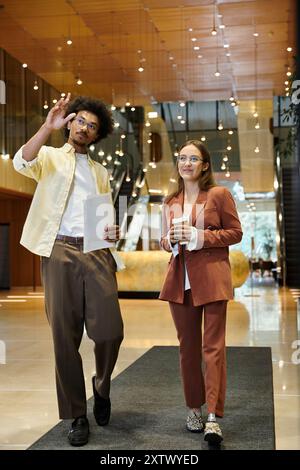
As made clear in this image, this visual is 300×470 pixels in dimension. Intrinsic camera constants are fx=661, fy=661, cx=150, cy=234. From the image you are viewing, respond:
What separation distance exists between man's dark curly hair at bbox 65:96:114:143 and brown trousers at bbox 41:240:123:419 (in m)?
0.65

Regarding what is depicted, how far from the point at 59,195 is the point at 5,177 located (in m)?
12.0

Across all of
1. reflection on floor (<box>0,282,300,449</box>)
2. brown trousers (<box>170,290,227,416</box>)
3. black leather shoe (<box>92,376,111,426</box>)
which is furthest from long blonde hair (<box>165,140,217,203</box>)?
reflection on floor (<box>0,282,300,449</box>)

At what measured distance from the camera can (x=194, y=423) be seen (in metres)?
3.30

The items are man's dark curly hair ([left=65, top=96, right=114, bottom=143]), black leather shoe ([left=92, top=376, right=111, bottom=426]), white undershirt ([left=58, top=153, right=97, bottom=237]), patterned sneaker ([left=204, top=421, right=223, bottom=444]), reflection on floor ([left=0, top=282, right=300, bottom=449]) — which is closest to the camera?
patterned sneaker ([left=204, top=421, right=223, bottom=444])

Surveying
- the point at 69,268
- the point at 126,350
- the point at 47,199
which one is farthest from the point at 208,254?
the point at 126,350

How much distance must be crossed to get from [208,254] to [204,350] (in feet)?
1.52

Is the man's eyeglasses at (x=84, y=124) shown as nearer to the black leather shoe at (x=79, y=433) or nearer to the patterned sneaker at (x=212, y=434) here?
the black leather shoe at (x=79, y=433)

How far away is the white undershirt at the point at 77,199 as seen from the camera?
321 cm

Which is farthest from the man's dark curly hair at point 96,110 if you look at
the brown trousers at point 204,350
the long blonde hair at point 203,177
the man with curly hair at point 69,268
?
the brown trousers at point 204,350

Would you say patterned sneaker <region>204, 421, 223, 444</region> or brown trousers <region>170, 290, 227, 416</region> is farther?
brown trousers <region>170, 290, 227, 416</region>

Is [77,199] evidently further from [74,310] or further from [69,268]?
[74,310]

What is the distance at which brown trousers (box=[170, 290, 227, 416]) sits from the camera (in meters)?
3.13

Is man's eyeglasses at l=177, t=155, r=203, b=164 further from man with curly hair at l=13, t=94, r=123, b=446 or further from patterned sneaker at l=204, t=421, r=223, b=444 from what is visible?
patterned sneaker at l=204, t=421, r=223, b=444
